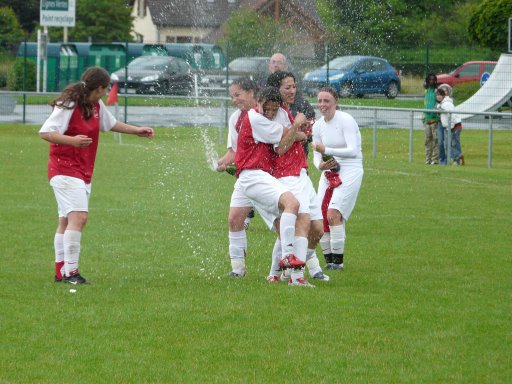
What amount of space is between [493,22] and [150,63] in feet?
39.6

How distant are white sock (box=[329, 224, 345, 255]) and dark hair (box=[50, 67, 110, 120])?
278cm

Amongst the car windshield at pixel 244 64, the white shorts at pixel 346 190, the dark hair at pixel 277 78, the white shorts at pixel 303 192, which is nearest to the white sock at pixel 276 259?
the white shorts at pixel 303 192

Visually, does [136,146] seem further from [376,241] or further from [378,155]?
[376,241]

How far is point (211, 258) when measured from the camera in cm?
1158

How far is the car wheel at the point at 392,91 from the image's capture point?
35.6 m

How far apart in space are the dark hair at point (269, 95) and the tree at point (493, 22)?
30.0 m

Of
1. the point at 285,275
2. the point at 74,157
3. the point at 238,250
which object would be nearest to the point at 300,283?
the point at 285,275

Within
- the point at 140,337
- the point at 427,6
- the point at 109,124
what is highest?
the point at 427,6

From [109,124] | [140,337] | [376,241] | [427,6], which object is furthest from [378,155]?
[427,6]

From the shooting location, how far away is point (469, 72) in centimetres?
4197

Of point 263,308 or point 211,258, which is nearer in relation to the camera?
point 263,308

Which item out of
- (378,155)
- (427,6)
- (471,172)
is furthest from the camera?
(427,6)

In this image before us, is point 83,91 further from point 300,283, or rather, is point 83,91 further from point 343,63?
point 343,63

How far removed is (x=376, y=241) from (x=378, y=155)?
13556mm
